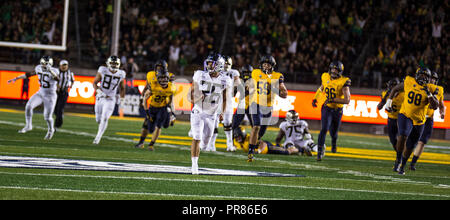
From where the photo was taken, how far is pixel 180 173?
378 inches

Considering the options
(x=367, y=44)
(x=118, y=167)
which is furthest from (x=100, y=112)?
(x=367, y=44)

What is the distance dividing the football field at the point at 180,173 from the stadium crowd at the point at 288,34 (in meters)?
8.65

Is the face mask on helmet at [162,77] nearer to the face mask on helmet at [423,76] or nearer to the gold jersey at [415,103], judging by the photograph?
the gold jersey at [415,103]

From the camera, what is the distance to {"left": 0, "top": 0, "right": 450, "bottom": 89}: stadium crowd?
80.5ft

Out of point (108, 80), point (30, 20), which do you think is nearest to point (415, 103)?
point (108, 80)

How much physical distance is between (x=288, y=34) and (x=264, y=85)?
13915 mm

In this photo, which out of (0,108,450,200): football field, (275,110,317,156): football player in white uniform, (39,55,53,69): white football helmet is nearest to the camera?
(0,108,450,200): football field

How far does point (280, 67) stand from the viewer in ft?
80.4

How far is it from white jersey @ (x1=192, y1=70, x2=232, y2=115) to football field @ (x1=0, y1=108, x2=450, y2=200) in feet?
3.10

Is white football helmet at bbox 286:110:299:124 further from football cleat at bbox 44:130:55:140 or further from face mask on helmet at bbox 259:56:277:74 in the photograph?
football cleat at bbox 44:130:55:140

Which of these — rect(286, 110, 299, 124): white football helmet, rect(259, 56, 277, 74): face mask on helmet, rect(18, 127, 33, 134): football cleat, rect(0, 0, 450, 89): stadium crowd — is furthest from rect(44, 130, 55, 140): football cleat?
rect(0, 0, 450, 89): stadium crowd

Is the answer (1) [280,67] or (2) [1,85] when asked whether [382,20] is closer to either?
(1) [280,67]

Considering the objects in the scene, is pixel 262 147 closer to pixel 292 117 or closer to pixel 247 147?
pixel 247 147
